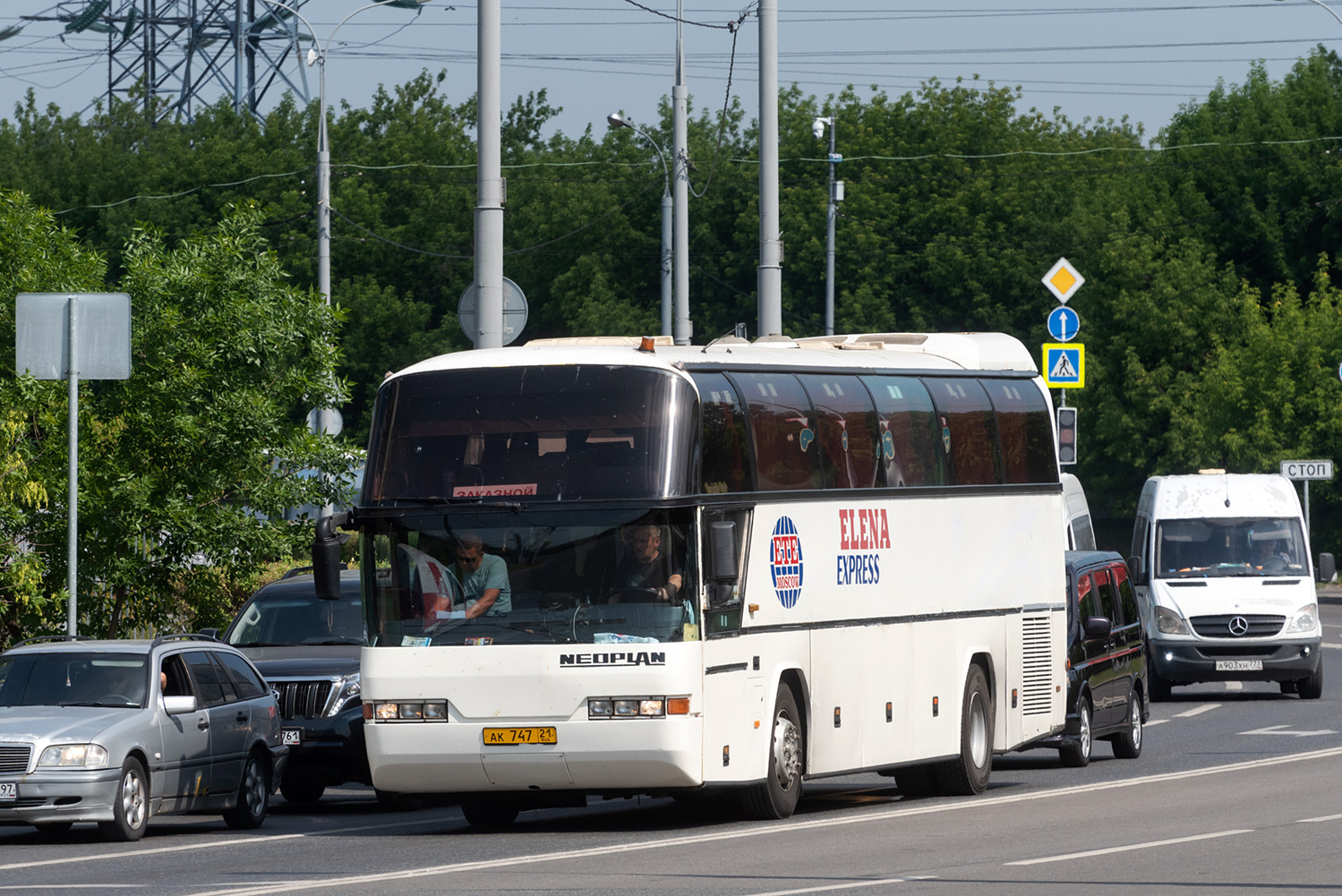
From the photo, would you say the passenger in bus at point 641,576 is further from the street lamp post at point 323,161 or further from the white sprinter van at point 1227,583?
the street lamp post at point 323,161

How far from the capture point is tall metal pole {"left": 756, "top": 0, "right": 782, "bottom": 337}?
22906 millimetres

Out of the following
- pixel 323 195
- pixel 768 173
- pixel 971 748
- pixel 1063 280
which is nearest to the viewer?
pixel 971 748

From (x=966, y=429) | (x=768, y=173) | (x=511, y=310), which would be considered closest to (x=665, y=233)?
(x=768, y=173)

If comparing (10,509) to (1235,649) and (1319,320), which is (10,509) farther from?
(1319,320)

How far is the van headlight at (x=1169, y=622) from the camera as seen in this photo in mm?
28469

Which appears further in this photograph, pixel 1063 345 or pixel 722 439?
pixel 1063 345

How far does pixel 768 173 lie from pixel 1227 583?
29.3 feet

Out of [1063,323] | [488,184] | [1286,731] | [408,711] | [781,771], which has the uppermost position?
[488,184]

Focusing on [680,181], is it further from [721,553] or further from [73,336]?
[721,553]

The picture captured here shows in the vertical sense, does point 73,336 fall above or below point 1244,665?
above

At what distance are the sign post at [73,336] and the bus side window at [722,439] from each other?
15.2ft

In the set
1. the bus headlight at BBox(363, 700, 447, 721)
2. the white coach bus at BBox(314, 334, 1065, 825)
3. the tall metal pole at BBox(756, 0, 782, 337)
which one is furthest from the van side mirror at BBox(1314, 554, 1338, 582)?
the bus headlight at BBox(363, 700, 447, 721)

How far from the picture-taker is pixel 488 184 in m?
18.7

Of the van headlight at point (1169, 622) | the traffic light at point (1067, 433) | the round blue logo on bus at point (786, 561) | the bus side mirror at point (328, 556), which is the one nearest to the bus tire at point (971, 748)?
the round blue logo on bus at point (786, 561)
